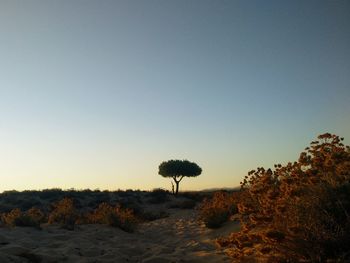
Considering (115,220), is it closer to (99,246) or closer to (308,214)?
(99,246)

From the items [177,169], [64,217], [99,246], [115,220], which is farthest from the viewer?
[177,169]

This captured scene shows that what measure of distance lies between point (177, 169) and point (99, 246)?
39086 mm

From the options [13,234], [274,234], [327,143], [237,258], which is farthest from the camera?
[13,234]

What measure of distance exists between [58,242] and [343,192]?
6.69m

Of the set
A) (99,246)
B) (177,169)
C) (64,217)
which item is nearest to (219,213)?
(99,246)

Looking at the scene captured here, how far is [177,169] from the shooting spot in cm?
4850

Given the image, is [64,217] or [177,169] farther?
[177,169]

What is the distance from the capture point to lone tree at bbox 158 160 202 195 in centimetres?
4838

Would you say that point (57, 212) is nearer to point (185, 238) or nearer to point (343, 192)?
point (185, 238)

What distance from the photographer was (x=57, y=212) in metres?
14.0

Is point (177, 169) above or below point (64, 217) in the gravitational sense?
above

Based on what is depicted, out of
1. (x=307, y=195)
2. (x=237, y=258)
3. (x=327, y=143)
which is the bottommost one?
(x=237, y=258)

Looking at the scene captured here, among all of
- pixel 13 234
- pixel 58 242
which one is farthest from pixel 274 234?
pixel 13 234

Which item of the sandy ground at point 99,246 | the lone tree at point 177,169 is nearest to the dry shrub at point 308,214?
the sandy ground at point 99,246
